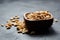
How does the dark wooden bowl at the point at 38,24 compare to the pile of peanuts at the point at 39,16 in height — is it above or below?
below

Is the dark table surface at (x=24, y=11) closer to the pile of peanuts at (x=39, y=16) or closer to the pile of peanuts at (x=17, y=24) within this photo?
the pile of peanuts at (x=17, y=24)

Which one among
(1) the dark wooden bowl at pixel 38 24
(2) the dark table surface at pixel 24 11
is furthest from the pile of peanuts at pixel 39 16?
(2) the dark table surface at pixel 24 11

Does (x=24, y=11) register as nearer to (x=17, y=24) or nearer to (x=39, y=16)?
(x=17, y=24)

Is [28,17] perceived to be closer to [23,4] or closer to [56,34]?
[56,34]

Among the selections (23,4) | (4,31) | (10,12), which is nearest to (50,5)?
(23,4)

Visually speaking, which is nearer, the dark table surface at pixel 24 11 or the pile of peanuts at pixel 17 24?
the dark table surface at pixel 24 11
